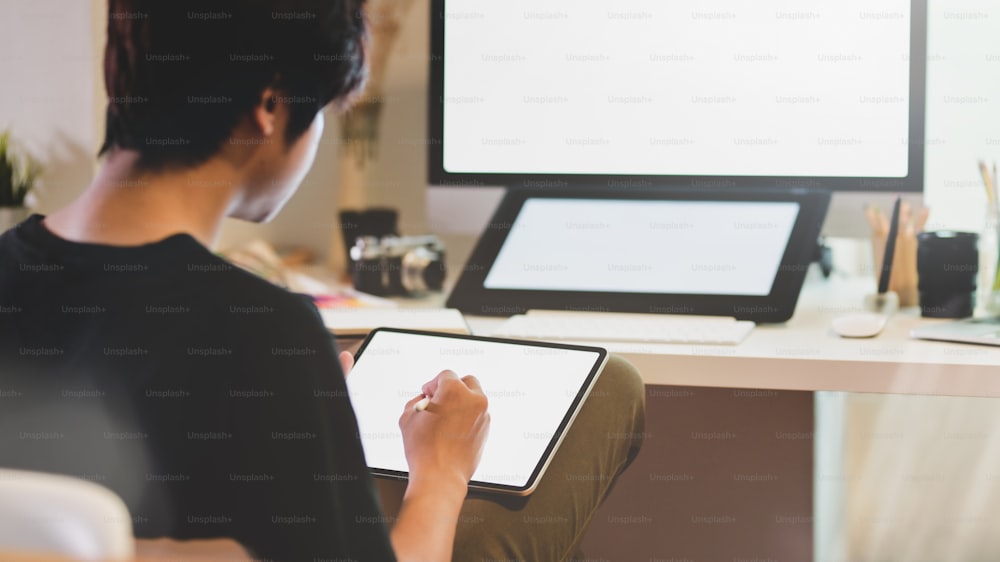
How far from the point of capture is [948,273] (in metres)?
1.16

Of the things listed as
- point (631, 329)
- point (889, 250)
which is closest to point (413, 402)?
point (631, 329)

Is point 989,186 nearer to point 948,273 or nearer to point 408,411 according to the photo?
point 948,273

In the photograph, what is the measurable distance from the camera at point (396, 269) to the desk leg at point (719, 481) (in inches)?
14.0

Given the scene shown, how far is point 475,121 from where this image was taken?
1319mm

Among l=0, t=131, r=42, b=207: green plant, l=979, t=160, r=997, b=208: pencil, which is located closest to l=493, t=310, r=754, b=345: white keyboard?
l=979, t=160, r=997, b=208: pencil

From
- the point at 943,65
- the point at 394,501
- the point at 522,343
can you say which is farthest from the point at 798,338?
the point at 943,65

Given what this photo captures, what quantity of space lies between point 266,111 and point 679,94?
0.77 metres

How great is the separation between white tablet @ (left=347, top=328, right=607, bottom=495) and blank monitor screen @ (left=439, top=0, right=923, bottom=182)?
17.6 inches

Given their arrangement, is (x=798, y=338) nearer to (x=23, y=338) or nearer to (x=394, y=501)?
(x=394, y=501)

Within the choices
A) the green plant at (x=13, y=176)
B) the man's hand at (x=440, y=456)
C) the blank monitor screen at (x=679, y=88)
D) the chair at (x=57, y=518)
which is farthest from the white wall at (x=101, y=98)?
the chair at (x=57, y=518)

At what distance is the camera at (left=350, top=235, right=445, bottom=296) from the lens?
1364mm

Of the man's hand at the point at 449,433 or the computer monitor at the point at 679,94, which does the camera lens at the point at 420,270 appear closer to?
the computer monitor at the point at 679,94

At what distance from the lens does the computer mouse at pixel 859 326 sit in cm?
104

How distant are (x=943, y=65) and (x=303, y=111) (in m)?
1.15
